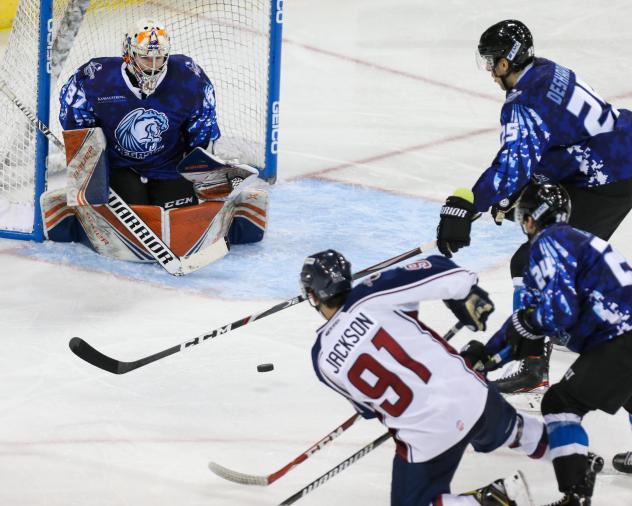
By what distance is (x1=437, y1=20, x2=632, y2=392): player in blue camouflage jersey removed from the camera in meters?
3.63

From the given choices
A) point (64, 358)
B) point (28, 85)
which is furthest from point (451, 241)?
point (28, 85)

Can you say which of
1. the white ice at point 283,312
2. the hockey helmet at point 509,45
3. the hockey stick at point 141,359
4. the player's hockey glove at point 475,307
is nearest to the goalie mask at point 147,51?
the white ice at point 283,312

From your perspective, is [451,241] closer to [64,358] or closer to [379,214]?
[64,358]

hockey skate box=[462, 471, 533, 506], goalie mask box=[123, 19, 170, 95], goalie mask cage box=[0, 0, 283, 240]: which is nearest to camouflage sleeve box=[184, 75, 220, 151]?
goalie mask box=[123, 19, 170, 95]

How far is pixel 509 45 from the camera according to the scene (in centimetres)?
368

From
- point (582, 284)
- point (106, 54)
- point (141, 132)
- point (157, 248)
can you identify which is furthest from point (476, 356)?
point (106, 54)

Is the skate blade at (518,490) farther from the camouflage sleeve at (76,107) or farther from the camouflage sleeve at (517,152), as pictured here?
the camouflage sleeve at (76,107)

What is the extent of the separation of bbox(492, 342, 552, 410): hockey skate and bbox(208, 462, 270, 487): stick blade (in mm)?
899

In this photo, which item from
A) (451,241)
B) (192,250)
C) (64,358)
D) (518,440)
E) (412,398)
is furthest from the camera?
(192,250)

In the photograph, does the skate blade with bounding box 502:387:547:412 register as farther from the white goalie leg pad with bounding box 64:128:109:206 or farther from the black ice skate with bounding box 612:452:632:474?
the white goalie leg pad with bounding box 64:128:109:206

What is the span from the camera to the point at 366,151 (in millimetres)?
6293

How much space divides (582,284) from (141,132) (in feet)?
7.88

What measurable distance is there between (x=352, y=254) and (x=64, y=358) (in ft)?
4.59

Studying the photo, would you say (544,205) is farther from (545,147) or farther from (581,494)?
(581,494)
